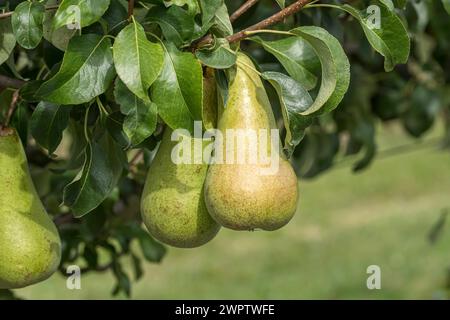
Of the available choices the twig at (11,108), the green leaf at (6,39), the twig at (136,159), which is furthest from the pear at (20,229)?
the twig at (136,159)

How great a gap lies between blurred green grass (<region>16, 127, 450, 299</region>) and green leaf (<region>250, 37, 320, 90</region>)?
321 cm

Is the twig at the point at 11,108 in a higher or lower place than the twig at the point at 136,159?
higher

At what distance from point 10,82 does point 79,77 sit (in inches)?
11.0

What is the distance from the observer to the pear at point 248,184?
4.23 ft

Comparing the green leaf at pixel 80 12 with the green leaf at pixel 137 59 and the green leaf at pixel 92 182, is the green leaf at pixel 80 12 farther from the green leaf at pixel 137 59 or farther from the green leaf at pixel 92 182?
the green leaf at pixel 92 182

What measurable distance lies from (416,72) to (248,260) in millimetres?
3354

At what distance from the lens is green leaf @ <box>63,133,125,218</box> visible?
1.41 m

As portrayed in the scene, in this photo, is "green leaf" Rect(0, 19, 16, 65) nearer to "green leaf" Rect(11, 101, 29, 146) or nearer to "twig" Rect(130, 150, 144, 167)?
"green leaf" Rect(11, 101, 29, 146)

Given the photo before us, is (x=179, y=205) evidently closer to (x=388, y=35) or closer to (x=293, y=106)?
(x=293, y=106)

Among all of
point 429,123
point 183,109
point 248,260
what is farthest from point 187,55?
point 248,260

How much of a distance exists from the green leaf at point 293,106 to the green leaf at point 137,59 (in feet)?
0.52

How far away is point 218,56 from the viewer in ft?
4.27

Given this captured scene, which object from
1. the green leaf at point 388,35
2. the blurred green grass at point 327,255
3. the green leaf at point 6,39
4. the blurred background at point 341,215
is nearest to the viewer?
the green leaf at point 388,35

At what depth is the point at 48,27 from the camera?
1402 millimetres
